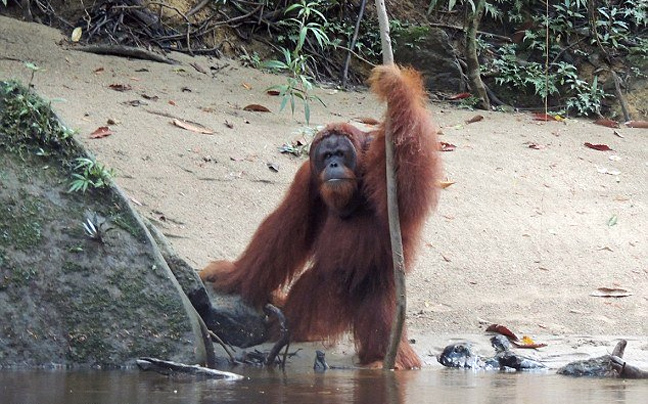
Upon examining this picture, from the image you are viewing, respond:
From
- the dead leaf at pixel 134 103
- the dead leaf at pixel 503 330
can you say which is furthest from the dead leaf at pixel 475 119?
the dead leaf at pixel 503 330

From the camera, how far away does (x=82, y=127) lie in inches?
287

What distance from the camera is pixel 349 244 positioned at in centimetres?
536

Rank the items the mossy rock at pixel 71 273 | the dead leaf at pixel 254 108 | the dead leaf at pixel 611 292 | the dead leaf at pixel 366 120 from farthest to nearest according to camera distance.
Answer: the dead leaf at pixel 254 108 → the dead leaf at pixel 366 120 → the dead leaf at pixel 611 292 → the mossy rock at pixel 71 273

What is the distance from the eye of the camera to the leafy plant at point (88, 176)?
187 inches

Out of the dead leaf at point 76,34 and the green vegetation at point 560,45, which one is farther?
the green vegetation at point 560,45

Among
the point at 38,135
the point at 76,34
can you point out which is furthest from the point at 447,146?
the point at 38,135

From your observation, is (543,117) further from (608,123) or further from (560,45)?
(560,45)

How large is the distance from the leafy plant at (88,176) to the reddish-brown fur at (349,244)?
1.04m

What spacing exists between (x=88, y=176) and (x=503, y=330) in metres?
2.23

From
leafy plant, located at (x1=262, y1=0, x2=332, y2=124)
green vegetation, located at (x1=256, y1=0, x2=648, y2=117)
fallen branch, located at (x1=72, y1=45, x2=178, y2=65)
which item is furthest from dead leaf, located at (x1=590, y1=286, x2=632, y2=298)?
fallen branch, located at (x1=72, y1=45, x2=178, y2=65)

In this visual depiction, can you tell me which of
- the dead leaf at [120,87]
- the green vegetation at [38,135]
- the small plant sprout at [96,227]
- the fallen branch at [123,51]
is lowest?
the dead leaf at [120,87]

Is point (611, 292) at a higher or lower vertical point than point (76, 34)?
lower

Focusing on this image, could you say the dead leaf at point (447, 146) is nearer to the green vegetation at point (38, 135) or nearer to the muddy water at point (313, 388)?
the muddy water at point (313, 388)

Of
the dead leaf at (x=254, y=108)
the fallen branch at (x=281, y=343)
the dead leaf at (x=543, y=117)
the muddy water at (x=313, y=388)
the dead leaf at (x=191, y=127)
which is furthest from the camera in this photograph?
the dead leaf at (x=543, y=117)
